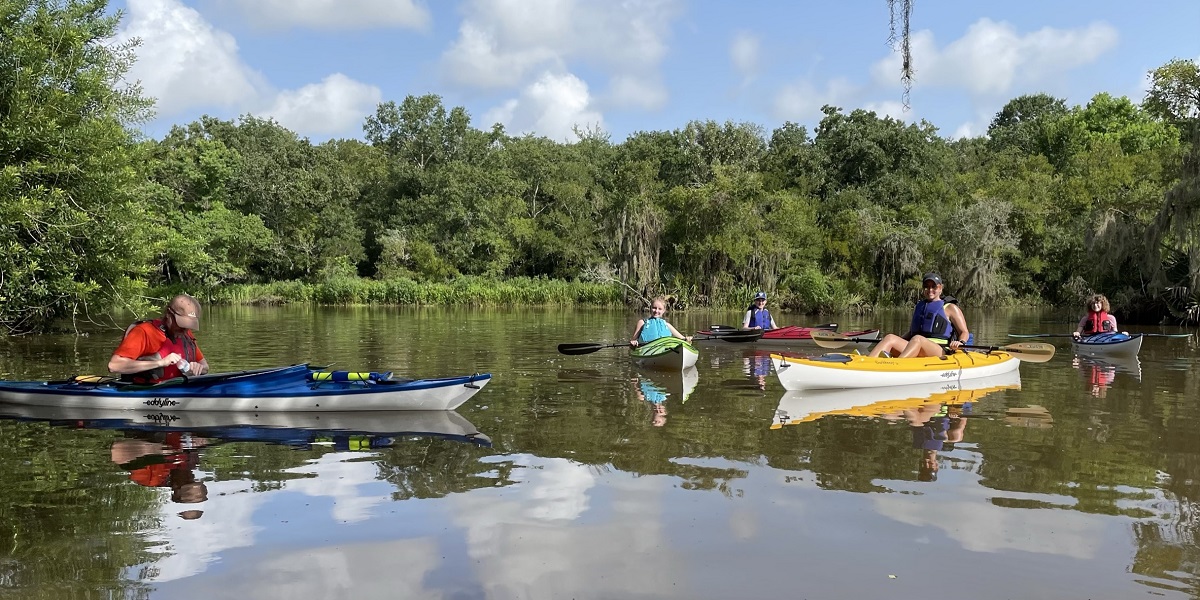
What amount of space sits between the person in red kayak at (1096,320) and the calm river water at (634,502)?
612 centimetres

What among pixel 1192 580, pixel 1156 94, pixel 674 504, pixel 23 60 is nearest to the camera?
pixel 1192 580

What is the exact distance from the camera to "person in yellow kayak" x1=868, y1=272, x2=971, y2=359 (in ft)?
38.0

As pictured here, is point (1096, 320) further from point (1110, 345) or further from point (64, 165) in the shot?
point (64, 165)

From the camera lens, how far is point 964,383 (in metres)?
11.8

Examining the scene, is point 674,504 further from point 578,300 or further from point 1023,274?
point 1023,274

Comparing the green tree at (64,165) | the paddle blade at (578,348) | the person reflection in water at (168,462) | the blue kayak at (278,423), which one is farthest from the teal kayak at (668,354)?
the green tree at (64,165)

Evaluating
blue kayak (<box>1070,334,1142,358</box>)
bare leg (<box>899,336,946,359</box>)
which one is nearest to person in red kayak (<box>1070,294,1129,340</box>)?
blue kayak (<box>1070,334,1142,358</box>)

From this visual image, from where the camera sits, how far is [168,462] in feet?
23.0

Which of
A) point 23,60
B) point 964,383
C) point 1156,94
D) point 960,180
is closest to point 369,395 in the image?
point 964,383

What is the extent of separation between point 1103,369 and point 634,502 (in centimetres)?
1119

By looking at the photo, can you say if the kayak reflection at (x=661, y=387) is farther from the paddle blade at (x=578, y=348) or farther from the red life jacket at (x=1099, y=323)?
the red life jacket at (x=1099, y=323)

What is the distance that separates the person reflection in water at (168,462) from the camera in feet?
19.8

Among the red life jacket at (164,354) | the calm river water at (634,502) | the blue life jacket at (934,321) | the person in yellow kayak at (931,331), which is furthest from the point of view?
the blue life jacket at (934,321)

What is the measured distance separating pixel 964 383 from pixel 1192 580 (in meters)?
7.83
